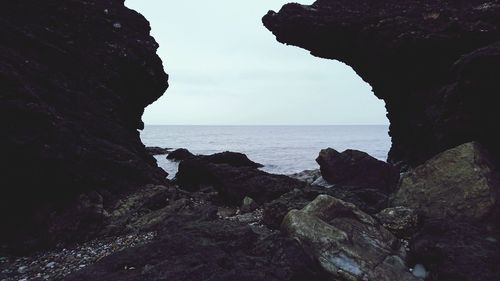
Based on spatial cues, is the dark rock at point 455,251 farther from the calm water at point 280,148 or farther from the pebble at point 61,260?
the calm water at point 280,148

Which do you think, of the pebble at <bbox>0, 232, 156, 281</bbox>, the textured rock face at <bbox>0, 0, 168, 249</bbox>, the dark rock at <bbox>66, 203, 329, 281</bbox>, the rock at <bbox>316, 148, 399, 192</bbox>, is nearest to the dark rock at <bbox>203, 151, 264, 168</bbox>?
the rock at <bbox>316, 148, 399, 192</bbox>

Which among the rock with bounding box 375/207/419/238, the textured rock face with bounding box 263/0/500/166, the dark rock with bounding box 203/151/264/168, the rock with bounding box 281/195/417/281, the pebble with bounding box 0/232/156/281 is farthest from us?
the dark rock with bounding box 203/151/264/168

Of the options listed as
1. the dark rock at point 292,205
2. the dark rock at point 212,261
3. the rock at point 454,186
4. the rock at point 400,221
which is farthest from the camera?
the dark rock at point 292,205

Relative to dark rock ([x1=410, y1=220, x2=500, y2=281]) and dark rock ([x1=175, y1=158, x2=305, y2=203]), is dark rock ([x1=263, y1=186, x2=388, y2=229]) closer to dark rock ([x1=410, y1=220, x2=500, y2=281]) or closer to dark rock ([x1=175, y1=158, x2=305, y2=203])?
dark rock ([x1=410, y1=220, x2=500, y2=281])

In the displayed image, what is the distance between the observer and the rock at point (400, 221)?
8.88 meters

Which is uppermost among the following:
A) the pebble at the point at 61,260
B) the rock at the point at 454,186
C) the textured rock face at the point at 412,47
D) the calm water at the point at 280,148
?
the textured rock face at the point at 412,47

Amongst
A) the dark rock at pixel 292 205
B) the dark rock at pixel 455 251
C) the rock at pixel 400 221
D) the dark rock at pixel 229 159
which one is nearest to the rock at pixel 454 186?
the rock at pixel 400 221

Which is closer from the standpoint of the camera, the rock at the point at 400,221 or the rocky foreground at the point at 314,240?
the rocky foreground at the point at 314,240

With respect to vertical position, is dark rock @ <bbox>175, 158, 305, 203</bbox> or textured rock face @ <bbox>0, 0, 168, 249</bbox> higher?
textured rock face @ <bbox>0, 0, 168, 249</bbox>

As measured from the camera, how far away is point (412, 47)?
20.4 metres

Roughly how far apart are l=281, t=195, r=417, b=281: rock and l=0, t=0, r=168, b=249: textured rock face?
A: 705 centimetres

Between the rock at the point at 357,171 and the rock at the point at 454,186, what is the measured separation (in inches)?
465

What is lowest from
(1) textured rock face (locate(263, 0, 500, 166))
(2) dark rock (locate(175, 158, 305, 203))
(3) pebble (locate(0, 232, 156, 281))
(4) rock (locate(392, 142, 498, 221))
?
(3) pebble (locate(0, 232, 156, 281))

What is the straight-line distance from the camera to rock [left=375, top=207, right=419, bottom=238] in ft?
29.1
